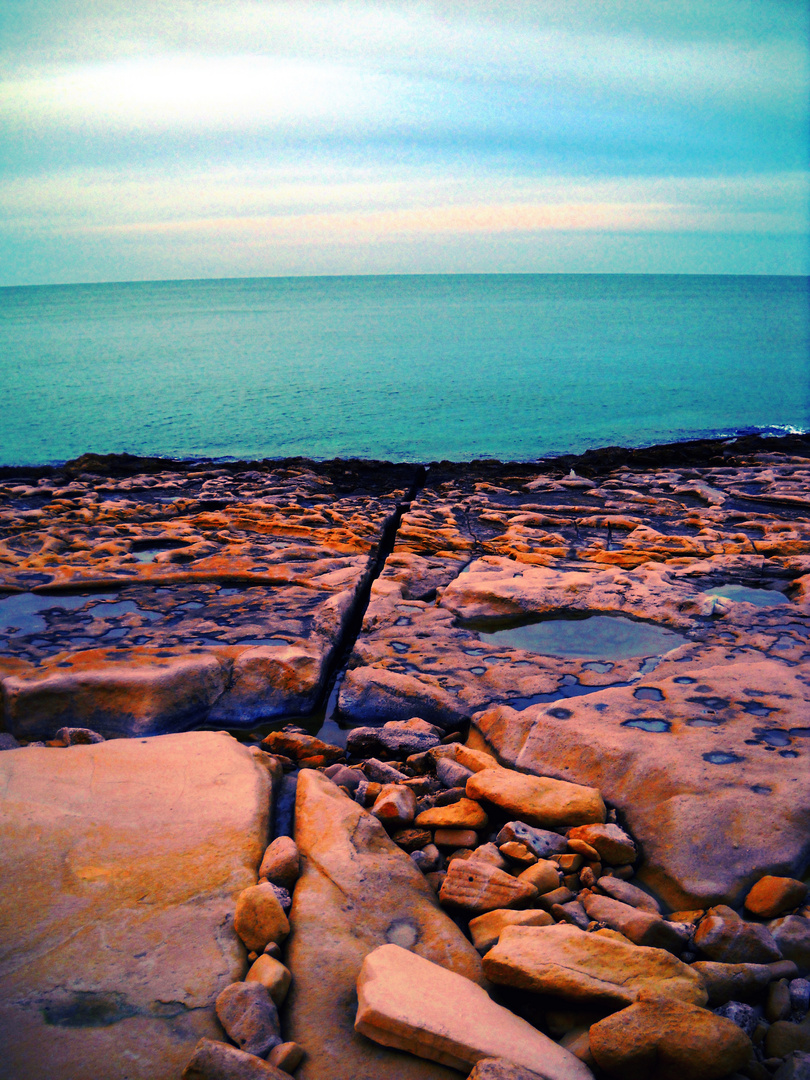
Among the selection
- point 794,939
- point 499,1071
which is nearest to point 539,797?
point 794,939

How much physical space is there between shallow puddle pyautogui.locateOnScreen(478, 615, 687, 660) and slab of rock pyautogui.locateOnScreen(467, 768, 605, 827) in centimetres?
126

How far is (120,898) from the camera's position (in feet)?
6.74

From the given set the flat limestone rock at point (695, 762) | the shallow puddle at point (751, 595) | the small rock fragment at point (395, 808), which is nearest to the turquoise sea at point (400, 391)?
the shallow puddle at point (751, 595)

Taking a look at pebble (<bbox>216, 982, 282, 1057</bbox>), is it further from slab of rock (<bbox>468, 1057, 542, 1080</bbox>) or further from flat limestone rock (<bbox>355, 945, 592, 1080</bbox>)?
slab of rock (<bbox>468, 1057, 542, 1080</bbox>)

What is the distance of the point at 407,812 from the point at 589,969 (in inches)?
36.7

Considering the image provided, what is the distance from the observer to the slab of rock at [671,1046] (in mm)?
1579

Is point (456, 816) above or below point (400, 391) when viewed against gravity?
below

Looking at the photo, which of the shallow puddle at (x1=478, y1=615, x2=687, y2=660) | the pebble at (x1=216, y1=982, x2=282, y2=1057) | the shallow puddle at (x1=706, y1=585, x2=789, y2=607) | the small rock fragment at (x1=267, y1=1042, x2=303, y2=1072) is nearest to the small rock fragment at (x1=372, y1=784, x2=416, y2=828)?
the pebble at (x1=216, y1=982, x2=282, y2=1057)

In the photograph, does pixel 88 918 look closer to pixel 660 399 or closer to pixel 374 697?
pixel 374 697

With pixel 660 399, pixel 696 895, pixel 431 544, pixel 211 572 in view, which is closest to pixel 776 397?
pixel 660 399

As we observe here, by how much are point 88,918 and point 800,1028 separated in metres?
1.89

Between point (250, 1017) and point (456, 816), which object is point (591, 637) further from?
point (250, 1017)

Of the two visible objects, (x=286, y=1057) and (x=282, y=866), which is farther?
(x=282, y=866)

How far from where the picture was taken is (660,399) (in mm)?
18125
